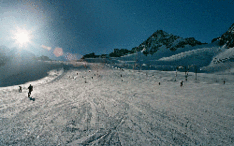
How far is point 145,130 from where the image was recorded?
12.8ft

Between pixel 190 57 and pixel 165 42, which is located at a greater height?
pixel 165 42

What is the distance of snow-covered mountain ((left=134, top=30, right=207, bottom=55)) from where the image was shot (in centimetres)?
11568

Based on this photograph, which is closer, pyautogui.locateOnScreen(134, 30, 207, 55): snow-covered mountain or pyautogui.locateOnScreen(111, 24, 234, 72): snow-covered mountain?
pyautogui.locateOnScreen(111, 24, 234, 72): snow-covered mountain

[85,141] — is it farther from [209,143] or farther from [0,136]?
[209,143]

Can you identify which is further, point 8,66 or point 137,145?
point 8,66

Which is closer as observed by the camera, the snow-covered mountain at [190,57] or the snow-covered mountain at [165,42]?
the snow-covered mountain at [190,57]

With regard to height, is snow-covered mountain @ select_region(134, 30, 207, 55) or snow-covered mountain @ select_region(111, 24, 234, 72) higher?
snow-covered mountain @ select_region(134, 30, 207, 55)

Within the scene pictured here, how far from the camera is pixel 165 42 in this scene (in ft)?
450

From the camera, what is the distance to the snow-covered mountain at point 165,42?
116m

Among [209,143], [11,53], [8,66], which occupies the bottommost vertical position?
[209,143]

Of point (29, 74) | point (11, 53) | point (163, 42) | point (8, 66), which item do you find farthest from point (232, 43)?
point (11, 53)

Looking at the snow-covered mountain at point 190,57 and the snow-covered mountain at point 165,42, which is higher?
the snow-covered mountain at point 165,42

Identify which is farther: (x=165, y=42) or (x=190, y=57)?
(x=165, y=42)

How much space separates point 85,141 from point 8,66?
49.1 m
